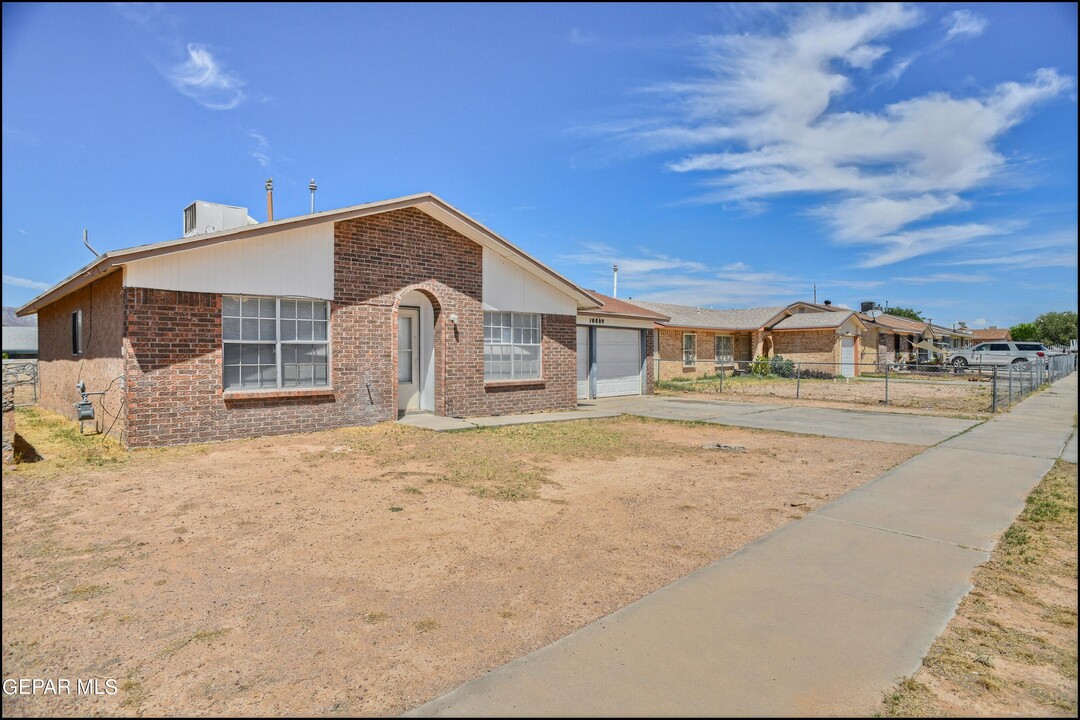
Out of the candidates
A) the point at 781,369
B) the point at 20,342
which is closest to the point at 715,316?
the point at 781,369

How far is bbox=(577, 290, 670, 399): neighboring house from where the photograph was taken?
759 inches

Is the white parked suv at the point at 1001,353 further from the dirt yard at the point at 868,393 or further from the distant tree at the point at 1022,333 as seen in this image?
the distant tree at the point at 1022,333

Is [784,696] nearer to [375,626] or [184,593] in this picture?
[375,626]

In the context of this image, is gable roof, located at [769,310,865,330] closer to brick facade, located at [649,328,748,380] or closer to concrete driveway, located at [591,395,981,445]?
brick facade, located at [649,328,748,380]

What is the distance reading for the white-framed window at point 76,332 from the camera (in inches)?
482

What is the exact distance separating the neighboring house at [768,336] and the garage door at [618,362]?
777cm

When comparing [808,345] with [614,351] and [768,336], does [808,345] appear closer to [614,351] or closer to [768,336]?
[768,336]

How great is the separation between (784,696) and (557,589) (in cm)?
169

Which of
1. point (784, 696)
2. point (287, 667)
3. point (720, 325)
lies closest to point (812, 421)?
point (784, 696)

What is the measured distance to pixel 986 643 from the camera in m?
3.27

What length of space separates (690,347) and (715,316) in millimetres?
7265

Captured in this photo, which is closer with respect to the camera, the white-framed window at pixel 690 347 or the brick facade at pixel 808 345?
the white-framed window at pixel 690 347

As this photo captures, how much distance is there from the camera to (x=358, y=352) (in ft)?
37.5

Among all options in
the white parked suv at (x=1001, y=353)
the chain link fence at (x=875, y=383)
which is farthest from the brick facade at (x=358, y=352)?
the white parked suv at (x=1001, y=353)
